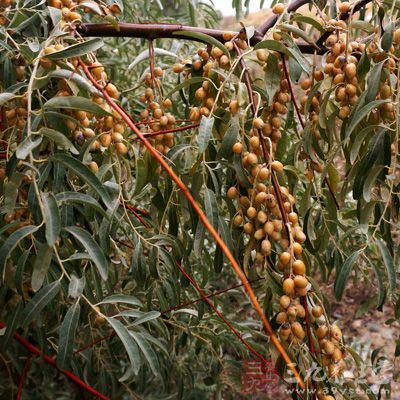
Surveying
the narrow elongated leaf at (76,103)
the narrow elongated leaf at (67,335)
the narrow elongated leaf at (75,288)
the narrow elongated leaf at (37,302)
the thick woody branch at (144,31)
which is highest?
the thick woody branch at (144,31)

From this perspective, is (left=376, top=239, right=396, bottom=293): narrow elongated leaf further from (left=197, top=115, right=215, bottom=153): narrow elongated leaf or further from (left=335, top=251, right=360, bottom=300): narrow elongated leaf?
(left=197, top=115, right=215, bottom=153): narrow elongated leaf

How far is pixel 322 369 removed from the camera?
0.84m

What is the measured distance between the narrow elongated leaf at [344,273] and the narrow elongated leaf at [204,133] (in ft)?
0.93

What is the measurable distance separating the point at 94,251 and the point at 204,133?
0.22m

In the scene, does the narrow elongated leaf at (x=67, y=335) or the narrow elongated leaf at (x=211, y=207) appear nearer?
the narrow elongated leaf at (x=67, y=335)

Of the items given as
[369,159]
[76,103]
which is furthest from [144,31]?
[369,159]

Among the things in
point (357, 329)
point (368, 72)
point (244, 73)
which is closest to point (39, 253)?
point (244, 73)

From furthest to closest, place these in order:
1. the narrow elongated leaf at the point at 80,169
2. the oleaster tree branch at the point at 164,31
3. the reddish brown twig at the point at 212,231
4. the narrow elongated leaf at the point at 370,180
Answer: the oleaster tree branch at the point at 164,31 < the narrow elongated leaf at the point at 370,180 < the narrow elongated leaf at the point at 80,169 < the reddish brown twig at the point at 212,231

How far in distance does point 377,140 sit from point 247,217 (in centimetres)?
21

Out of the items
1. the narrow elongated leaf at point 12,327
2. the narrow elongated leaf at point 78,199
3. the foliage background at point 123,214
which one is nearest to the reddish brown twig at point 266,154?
the foliage background at point 123,214

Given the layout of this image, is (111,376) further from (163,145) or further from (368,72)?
(368,72)

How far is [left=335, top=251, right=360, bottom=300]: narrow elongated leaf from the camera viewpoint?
0.90m

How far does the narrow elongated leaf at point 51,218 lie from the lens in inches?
26.3

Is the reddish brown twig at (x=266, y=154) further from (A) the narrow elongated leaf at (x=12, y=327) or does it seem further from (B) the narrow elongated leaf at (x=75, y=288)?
(A) the narrow elongated leaf at (x=12, y=327)
